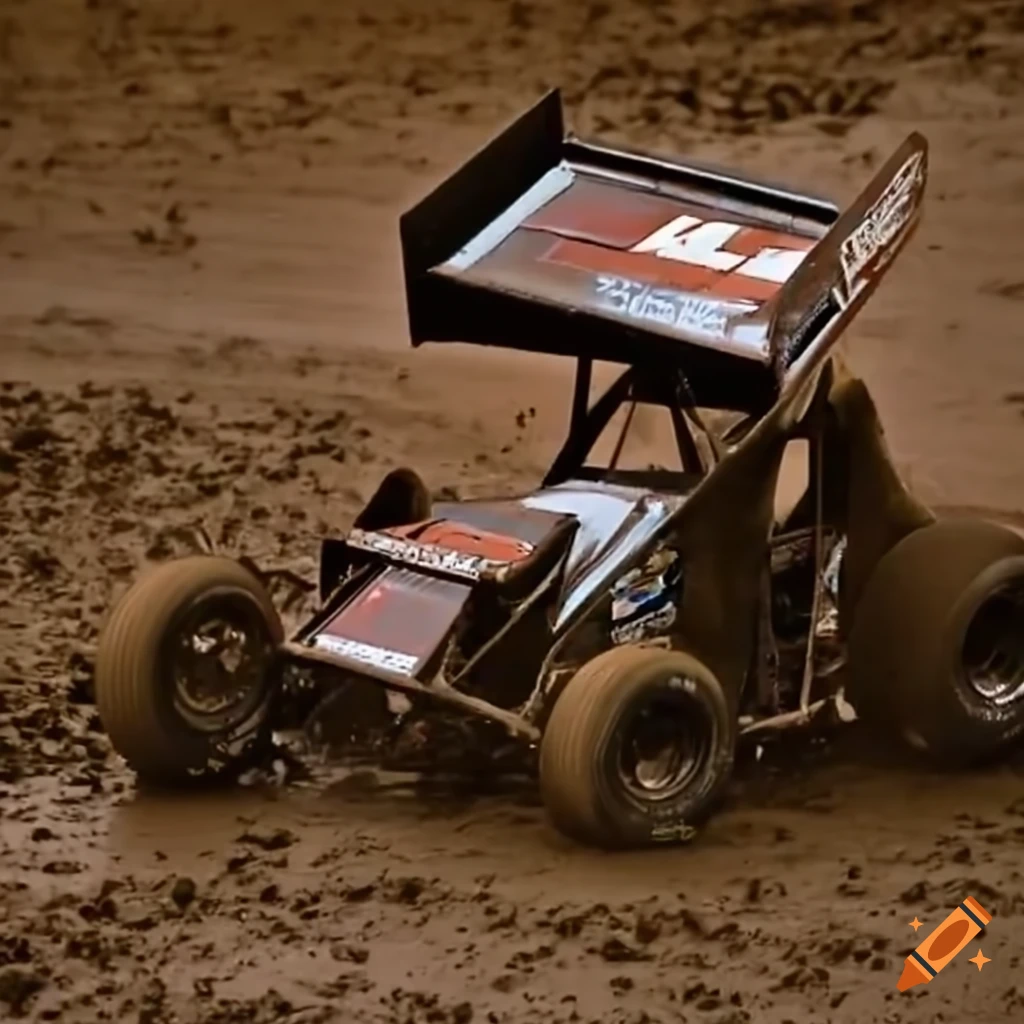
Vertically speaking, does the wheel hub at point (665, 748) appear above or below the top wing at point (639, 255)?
below

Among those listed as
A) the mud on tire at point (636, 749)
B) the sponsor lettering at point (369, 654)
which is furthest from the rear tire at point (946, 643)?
the sponsor lettering at point (369, 654)

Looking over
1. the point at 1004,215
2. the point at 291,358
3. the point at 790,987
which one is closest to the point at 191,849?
the point at 790,987

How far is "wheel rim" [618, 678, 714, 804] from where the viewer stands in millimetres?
3676

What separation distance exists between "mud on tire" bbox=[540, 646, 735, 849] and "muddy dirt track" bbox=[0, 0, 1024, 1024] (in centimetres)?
8

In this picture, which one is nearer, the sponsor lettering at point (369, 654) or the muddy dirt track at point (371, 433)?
the muddy dirt track at point (371, 433)

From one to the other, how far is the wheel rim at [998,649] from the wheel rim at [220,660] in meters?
1.22

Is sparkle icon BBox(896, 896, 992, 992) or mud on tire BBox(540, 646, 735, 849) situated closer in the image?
sparkle icon BBox(896, 896, 992, 992)

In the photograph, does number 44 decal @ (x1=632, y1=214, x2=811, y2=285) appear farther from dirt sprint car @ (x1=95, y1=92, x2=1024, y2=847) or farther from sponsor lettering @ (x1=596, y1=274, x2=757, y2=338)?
sponsor lettering @ (x1=596, y1=274, x2=757, y2=338)

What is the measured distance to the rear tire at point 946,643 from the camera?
3.99 metres

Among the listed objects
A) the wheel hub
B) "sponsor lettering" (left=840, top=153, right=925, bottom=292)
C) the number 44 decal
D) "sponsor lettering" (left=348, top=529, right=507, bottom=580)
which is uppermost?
"sponsor lettering" (left=840, top=153, right=925, bottom=292)

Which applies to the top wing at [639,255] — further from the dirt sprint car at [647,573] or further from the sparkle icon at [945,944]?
the sparkle icon at [945,944]

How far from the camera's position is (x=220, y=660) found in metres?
3.96

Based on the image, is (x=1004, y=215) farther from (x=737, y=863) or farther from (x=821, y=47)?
(x=737, y=863)

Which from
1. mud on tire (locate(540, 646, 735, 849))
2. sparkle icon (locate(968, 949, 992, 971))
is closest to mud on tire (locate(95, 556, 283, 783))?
mud on tire (locate(540, 646, 735, 849))
